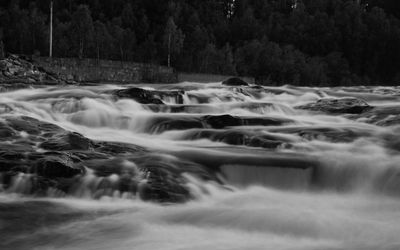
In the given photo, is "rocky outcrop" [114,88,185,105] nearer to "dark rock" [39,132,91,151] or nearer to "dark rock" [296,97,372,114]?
"dark rock" [296,97,372,114]

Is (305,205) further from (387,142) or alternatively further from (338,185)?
(387,142)

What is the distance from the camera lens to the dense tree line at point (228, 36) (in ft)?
147

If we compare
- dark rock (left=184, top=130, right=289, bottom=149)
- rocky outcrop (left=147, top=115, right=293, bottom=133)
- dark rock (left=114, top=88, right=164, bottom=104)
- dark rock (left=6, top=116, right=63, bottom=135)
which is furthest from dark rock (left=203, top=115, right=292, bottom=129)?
dark rock (left=114, top=88, right=164, bottom=104)

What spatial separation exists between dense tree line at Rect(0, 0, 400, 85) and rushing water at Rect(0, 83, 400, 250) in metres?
30.2

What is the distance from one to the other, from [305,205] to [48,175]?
3223 millimetres

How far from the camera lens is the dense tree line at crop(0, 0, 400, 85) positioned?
147 feet

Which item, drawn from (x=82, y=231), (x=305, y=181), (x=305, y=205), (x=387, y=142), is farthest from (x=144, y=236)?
(x=387, y=142)

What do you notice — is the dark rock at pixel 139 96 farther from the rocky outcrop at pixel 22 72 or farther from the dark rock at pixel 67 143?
the rocky outcrop at pixel 22 72

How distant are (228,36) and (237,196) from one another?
58312 millimetres

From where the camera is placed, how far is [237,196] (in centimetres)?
723

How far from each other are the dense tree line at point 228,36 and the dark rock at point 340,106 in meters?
26.7

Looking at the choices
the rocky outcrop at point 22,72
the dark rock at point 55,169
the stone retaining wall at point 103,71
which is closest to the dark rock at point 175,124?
the dark rock at point 55,169

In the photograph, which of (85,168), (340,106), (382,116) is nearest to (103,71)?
(340,106)

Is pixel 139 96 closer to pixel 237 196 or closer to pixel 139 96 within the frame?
pixel 139 96
